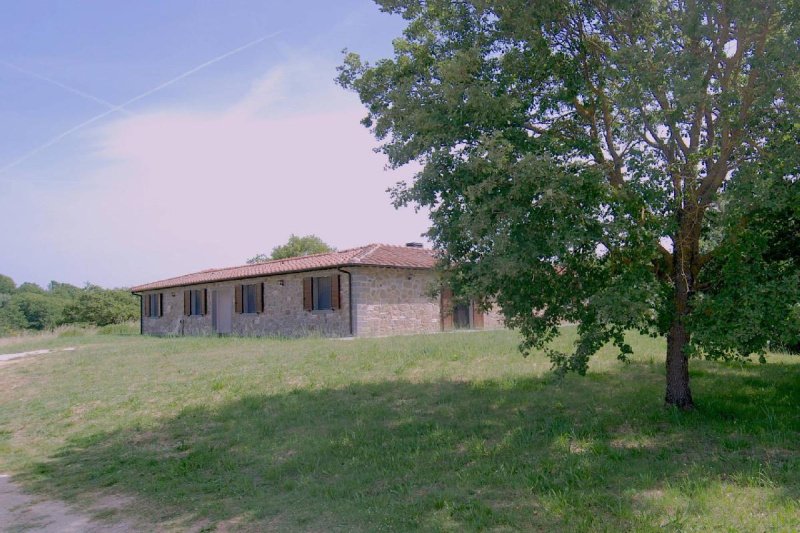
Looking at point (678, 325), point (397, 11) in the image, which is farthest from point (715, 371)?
point (397, 11)

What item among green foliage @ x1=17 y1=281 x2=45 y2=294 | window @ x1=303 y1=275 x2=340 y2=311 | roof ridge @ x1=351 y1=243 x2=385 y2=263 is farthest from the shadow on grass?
green foliage @ x1=17 y1=281 x2=45 y2=294

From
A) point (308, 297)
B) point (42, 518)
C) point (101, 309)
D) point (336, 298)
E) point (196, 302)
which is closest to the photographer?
point (42, 518)

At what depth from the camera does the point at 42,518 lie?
6.04 m

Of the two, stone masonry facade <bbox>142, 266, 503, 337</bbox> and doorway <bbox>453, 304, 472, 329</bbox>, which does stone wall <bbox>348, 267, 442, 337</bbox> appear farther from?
A: doorway <bbox>453, 304, 472, 329</bbox>

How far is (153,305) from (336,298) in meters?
16.0

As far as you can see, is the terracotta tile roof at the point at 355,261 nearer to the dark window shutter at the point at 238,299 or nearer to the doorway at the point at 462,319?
the dark window shutter at the point at 238,299

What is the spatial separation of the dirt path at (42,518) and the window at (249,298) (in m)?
18.4

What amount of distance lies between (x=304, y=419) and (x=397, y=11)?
5.69 m

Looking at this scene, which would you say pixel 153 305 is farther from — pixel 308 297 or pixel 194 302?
pixel 308 297

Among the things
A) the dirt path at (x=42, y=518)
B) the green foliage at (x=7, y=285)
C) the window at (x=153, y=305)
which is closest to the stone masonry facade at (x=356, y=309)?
the window at (x=153, y=305)

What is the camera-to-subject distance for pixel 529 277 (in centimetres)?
698

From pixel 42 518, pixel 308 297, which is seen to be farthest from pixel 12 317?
pixel 42 518

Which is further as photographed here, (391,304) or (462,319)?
(462,319)

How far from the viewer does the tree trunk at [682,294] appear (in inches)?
278
